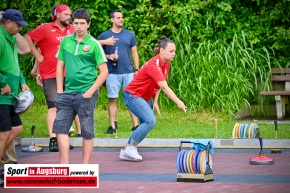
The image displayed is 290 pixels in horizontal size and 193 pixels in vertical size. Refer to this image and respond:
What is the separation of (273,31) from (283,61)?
728 millimetres

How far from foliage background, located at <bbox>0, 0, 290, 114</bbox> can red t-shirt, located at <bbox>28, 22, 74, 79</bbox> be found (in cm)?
468

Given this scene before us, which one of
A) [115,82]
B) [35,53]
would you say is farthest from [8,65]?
[115,82]

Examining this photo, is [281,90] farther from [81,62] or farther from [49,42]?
[81,62]

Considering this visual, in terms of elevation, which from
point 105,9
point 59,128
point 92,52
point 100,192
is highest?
point 105,9

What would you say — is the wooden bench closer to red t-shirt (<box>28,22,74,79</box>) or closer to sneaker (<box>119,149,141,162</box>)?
red t-shirt (<box>28,22,74,79</box>)

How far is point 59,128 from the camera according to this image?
455 inches

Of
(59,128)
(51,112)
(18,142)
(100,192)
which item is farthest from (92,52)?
(18,142)

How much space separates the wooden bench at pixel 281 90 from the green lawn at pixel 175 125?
728mm

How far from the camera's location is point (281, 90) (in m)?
20.2

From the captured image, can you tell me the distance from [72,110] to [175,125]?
6.24m

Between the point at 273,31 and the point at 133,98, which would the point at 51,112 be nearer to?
the point at 133,98

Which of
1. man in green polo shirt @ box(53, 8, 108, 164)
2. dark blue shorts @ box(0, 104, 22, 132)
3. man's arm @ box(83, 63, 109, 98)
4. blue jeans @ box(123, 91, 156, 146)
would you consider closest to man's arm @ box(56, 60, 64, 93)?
man in green polo shirt @ box(53, 8, 108, 164)

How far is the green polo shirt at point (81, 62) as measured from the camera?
11.6 metres

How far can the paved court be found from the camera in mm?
10852
